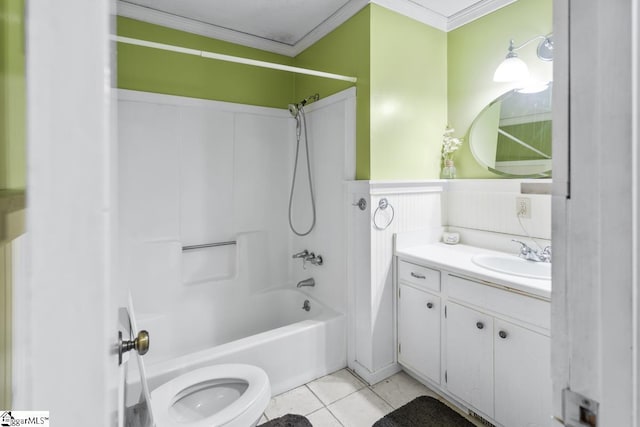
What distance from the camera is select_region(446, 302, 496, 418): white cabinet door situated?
1.62 meters

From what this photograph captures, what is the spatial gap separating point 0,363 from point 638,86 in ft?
2.23

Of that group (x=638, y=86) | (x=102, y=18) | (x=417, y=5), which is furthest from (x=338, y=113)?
(x=102, y=18)

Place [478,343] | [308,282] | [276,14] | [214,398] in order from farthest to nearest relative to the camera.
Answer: [308,282]
[276,14]
[478,343]
[214,398]

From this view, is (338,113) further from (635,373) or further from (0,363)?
(0,363)

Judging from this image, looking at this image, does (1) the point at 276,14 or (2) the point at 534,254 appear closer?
(2) the point at 534,254

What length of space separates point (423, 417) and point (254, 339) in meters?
1.03

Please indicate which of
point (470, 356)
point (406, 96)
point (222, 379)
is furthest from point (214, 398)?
point (406, 96)

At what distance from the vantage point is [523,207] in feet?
6.41

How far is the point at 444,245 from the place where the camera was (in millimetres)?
2264

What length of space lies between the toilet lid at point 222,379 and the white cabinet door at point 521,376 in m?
1.14

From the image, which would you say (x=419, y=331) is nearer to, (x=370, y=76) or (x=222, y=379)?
(x=222, y=379)

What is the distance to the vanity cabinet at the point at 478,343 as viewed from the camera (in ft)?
4.71

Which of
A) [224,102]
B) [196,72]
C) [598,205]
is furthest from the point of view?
[224,102]

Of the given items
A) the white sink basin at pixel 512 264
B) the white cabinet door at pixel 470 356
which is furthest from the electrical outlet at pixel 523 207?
the white cabinet door at pixel 470 356
